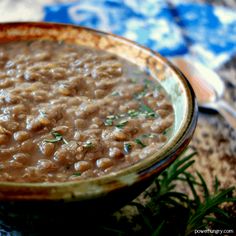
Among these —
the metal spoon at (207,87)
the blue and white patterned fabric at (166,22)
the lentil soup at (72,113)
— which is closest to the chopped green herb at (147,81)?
the lentil soup at (72,113)

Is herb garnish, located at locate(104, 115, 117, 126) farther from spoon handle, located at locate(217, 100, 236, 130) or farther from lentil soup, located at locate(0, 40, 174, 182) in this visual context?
spoon handle, located at locate(217, 100, 236, 130)

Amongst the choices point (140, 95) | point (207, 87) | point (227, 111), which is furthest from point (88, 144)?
point (207, 87)

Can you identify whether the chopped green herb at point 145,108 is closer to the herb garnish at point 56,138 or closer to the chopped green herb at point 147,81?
the chopped green herb at point 147,81

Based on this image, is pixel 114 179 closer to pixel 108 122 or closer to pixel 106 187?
pixel 106 187

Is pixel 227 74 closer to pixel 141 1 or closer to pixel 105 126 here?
pixel 141 1

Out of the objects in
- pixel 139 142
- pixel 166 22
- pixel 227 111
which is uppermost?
pixel 139 142
